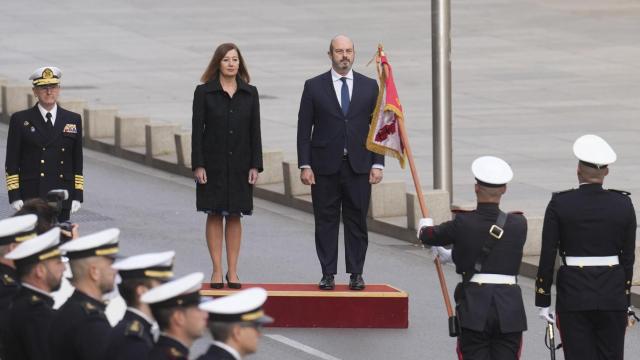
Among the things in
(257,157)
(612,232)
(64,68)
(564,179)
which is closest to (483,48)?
(64,68)

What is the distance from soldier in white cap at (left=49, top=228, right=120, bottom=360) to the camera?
7.83m

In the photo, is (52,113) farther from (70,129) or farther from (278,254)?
(278,254)

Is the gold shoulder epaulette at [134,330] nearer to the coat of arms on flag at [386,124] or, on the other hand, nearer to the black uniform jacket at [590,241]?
the black uniform jacket at [590,241]

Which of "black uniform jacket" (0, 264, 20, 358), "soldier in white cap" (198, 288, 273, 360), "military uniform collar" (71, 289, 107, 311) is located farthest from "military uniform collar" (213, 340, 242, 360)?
"black uniform jacket" (0, 264, 20, 358)

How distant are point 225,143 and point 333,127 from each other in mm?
922

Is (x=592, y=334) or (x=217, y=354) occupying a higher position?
(x=217, y=354)

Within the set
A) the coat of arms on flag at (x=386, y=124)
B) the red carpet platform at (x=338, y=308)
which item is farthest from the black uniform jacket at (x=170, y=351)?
the red carpet platform at (x=338, y=308)

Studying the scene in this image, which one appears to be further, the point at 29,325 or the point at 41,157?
the point at 41,157

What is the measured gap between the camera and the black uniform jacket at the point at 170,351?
24.1 feet

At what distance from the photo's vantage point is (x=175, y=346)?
7.37m

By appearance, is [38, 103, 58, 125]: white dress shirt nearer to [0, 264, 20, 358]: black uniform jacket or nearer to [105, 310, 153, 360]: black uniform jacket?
[0, 264, 20, 358]: black uniform jacket

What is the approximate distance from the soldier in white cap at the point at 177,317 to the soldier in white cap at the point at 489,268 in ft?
11.7

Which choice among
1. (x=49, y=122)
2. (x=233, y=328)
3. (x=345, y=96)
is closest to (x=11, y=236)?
(x=233, y=328)

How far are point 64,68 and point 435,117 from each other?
17.9 metres
